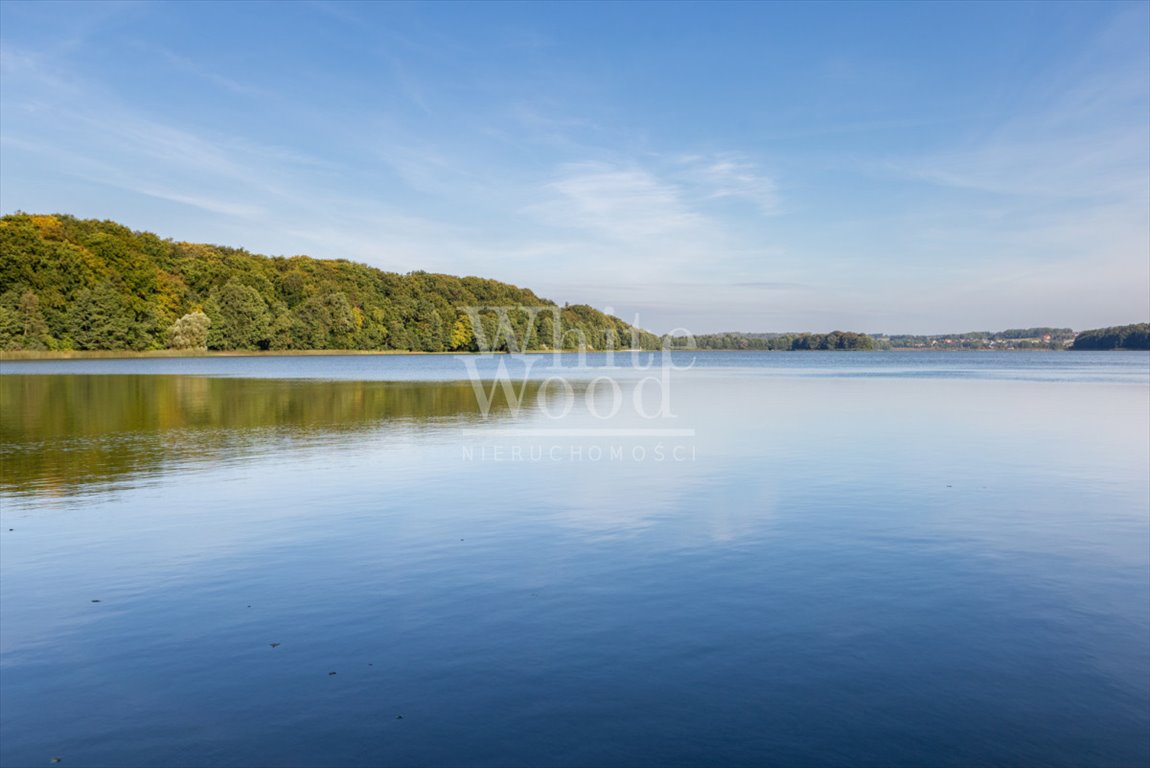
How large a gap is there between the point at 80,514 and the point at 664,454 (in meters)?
14.9

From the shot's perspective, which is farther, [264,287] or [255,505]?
[264,287]

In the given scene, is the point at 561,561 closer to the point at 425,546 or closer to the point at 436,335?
the point at 425,546

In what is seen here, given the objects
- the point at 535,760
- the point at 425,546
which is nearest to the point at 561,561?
the point at 425,546

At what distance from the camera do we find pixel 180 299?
5236 inches

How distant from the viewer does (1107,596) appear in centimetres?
987

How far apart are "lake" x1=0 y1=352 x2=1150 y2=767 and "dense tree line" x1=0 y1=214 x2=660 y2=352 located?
345 feet

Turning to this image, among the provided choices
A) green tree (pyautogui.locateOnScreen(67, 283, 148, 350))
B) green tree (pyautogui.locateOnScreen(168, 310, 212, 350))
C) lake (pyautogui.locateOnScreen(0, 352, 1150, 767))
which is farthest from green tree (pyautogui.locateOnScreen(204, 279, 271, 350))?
lake (pyautogui.locateOnScreen(0, 352, 1150, 767))

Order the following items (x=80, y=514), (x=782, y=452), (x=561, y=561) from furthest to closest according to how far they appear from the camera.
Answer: (x=782, y=452), (x=80, y=514), (x=561, y=561)

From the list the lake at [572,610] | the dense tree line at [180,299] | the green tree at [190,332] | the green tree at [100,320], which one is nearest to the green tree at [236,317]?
the dense tree line at [180,299]

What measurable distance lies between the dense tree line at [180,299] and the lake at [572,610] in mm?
105243

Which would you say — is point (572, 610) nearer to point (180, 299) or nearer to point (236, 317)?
point (236, 317)

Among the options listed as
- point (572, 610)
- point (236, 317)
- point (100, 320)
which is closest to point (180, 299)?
point (236, 317)

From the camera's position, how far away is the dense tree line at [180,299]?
108m

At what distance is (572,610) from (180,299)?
142 meters
